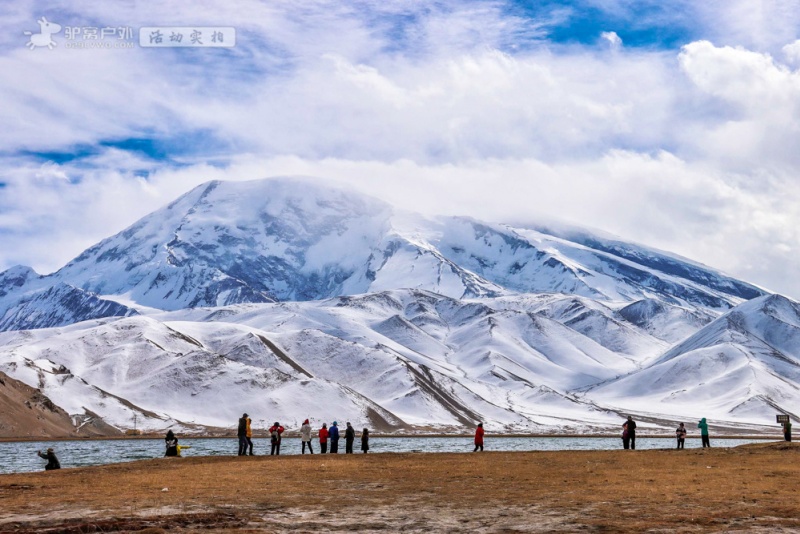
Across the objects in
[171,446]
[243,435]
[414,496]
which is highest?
[243,435]

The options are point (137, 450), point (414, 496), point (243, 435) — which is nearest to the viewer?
point (414, 496)

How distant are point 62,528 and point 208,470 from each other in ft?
67.7

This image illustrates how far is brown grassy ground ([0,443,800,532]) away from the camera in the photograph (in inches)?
1101

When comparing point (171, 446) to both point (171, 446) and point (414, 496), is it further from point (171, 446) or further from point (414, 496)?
point (414, 496)

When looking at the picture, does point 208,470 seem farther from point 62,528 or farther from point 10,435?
point 10,435

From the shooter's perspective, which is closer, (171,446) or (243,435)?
(243,435)

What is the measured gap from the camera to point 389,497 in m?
35.2

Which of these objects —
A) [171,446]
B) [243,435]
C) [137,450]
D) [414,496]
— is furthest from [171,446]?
[137,450]

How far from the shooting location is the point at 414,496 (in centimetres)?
3553

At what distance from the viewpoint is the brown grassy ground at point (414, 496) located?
28.0 metres

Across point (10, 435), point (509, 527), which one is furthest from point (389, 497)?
point (10, 435)

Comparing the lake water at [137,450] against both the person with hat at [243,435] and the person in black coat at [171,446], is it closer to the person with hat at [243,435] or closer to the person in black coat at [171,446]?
the person with hat at [243,435]

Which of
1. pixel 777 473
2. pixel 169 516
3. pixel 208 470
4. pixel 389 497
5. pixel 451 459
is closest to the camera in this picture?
pixel 169 516

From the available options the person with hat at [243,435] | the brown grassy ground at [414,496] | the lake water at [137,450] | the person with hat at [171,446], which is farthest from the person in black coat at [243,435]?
the lake water at [137,450]
